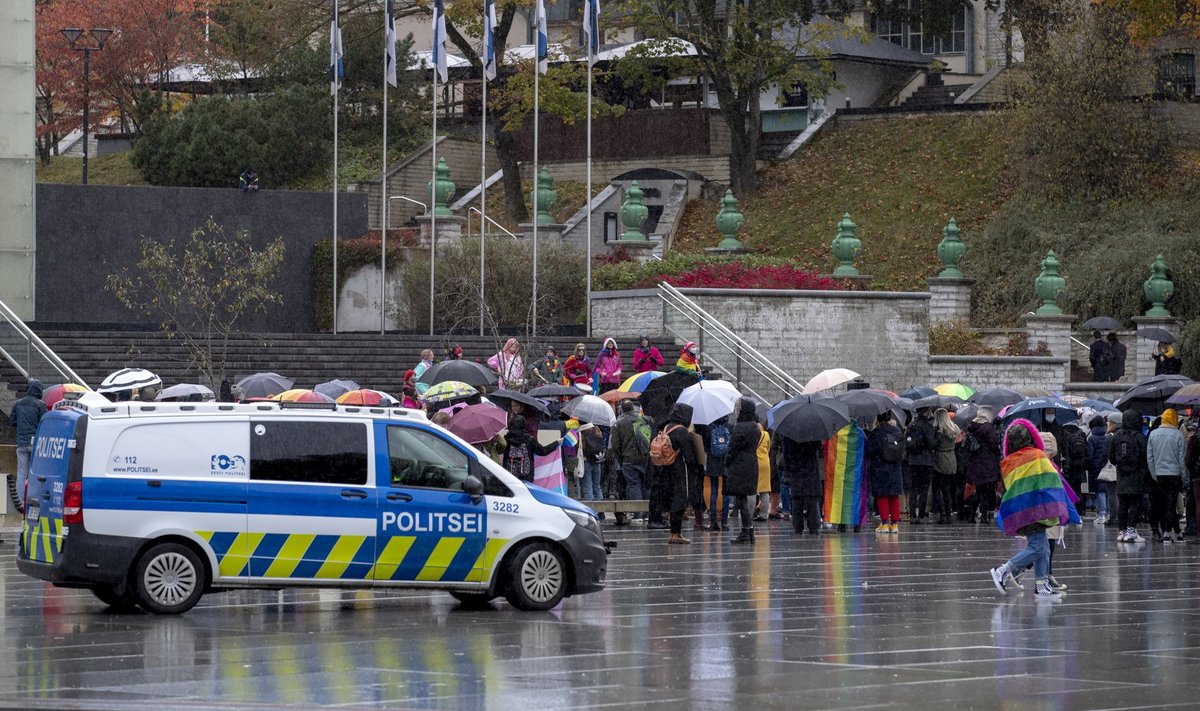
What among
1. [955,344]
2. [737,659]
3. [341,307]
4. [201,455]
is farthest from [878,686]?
[341,307]

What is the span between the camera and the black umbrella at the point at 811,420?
22.8m

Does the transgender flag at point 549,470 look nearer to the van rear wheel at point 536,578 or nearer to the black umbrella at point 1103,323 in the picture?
the van rear wheel at point 536,578

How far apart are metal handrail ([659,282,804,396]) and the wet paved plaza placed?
1569cm

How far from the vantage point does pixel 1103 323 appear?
3859cm

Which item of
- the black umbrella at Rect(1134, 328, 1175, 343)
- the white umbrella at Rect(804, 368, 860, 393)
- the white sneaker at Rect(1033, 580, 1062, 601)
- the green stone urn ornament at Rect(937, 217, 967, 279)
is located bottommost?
the white sneaker at Rect(1033, 580, 1062, 601)

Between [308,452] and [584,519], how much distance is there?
231cm

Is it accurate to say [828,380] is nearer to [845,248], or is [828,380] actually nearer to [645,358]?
[645,358]

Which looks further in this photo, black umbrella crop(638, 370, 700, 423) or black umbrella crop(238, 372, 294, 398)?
black umbrella crop(638, 370, 700, 423)

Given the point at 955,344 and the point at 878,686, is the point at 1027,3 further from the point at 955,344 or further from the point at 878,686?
the point at 878,686

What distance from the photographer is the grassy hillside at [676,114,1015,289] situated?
4769 centimetres

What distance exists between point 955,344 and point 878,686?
27971mm

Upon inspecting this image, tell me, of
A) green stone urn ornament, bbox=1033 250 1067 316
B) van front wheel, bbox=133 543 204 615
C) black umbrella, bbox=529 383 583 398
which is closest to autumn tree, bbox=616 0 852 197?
green stone urn ornament, bbox=1033 250 1067 316

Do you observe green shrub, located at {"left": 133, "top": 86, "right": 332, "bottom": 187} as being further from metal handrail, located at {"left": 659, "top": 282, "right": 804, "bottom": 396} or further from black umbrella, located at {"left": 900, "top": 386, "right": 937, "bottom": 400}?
black umbrella, located at {"left": 900, "top": 386, "right": 937, "bottom": 400}

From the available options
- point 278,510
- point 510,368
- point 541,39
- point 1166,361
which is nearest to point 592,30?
point 541,39
